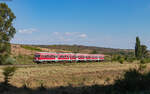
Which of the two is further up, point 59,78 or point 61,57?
point 61,57

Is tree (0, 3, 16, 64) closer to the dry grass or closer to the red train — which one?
the red train

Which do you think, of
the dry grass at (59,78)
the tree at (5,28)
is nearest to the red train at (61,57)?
the tree at (5,28)

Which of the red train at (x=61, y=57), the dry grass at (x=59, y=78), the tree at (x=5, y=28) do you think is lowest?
the dry grass at (x=59, y=78)

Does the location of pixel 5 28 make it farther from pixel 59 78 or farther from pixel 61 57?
pixel 59 78

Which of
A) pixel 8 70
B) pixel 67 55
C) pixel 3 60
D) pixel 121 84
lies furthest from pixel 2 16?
pixel 121 84

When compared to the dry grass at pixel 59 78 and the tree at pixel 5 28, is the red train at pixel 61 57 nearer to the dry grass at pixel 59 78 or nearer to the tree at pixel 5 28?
the tree at pixel 5 28

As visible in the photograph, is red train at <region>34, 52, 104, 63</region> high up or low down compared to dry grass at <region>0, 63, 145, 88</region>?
up

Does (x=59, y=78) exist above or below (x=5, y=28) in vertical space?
below

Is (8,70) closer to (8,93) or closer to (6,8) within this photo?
(8,93)

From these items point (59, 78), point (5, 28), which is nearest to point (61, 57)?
point (5, 28)

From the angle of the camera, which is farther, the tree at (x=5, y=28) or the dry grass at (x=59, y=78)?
the tree at (x=5, y=28)

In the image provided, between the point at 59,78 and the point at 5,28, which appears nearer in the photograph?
the point at 59,78

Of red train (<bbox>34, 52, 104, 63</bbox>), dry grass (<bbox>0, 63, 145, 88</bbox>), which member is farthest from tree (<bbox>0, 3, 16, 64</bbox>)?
dry grass (<bbox>0, 63, 145, 88</bbox>)

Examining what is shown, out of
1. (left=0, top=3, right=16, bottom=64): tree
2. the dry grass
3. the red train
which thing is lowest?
the dry grass
